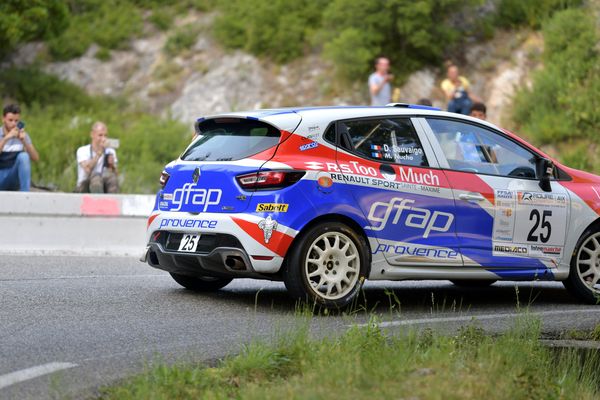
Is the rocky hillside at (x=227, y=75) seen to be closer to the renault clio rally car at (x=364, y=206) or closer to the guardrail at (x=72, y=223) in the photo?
the guardrail at (x=72, y=223)

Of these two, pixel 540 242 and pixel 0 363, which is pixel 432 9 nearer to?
pixel 540 242

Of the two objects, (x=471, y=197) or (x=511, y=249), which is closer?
(x=471, y=197)

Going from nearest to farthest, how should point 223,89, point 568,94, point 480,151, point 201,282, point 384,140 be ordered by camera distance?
point 384,140 → point 480,151 → point 201,282 → point 568,94 → point 223,89

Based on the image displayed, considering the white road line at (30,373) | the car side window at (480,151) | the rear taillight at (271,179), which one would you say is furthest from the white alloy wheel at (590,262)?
the white road line at (30,373)

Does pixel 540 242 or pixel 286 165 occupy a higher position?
pixel 286 165

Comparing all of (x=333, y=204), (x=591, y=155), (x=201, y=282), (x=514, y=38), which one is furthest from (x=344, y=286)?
(x=514, y=38)

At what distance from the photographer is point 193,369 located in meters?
6.38

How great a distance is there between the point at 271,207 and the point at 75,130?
15.3 meters

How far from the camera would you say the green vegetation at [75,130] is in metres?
20.5

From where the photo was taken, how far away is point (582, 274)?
10.4 meters

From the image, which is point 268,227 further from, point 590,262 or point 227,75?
point 227,75

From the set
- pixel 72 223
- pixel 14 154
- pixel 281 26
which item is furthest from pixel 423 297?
pixel 281 26

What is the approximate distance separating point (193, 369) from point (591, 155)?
18300 mm

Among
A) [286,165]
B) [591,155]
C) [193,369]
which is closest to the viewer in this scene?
[193,369]
